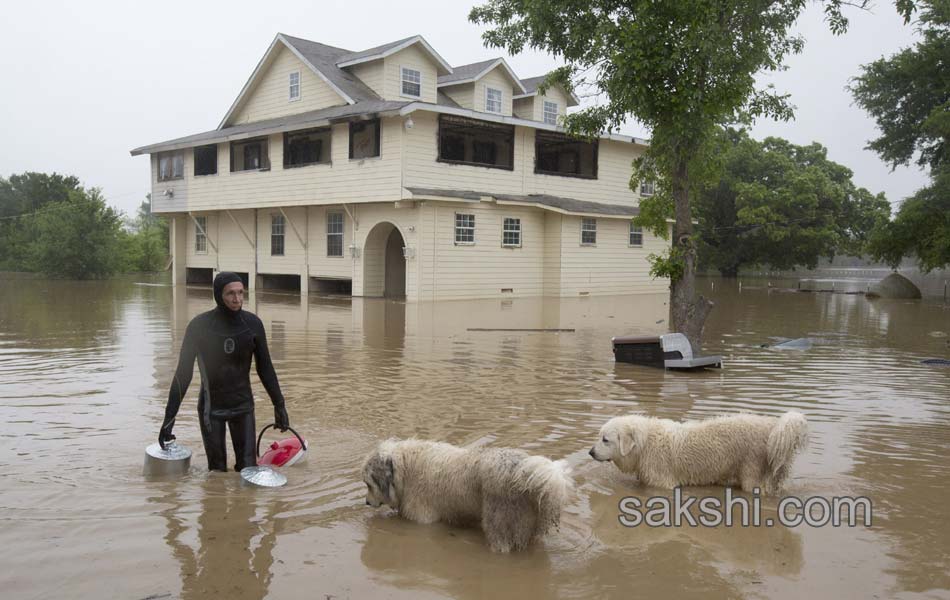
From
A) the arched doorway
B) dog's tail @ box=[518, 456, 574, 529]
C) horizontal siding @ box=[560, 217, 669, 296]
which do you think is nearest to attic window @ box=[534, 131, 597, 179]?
horizontal siding @ box=[560, 217, 669, 296]

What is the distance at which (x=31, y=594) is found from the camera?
4.34m

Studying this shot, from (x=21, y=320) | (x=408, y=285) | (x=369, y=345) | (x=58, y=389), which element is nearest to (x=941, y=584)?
(x=58, y=389)

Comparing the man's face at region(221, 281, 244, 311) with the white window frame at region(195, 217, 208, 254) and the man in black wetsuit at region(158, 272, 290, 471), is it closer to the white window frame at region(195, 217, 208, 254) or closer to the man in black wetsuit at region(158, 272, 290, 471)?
the man in black wetsuit at region(158, 272, 290, 471)

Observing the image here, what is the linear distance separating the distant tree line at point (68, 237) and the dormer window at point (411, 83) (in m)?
23.1

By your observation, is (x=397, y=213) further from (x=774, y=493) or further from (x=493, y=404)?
(x=774, y=493)

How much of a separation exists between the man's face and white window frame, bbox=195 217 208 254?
3089 centimetres

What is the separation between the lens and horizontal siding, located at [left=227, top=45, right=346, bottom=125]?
96.0ft

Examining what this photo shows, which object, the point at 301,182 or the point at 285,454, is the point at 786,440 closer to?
the point at 285,454

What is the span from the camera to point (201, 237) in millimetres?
36469

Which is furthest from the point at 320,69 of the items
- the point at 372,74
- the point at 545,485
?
the point at 545,485

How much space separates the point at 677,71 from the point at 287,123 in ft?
60.2

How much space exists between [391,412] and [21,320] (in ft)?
47.2

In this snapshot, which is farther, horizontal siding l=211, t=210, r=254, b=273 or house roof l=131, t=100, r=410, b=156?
horizontal siding l=211, t=210, r=254, b=273

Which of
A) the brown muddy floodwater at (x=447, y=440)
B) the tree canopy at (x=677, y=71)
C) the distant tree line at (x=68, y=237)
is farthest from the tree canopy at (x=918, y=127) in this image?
the distant tree line at (x=68, y=237)
